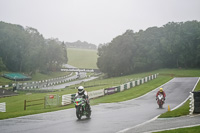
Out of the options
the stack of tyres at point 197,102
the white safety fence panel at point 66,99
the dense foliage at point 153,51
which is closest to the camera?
the stack of tyres at point 197,102

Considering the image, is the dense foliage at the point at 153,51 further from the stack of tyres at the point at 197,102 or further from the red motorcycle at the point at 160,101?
the stack of tyres at the point at 197,102

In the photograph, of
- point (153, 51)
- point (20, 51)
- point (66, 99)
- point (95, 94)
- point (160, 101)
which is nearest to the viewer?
point (160, 101)

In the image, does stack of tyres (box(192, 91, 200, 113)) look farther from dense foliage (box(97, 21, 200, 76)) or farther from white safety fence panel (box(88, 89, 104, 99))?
dense foliage (box(97, 21, 200, 76))

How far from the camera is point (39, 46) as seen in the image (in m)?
104

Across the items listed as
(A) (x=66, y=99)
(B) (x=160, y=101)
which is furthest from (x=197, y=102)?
(A) (x=66, y=99)

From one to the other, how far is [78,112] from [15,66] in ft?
305

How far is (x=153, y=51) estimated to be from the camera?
310ft

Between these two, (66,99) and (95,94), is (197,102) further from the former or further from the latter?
(95,94)

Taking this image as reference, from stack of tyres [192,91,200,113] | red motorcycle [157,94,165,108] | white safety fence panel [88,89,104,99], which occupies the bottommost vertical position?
white safety fence panel [88,89,104,99]

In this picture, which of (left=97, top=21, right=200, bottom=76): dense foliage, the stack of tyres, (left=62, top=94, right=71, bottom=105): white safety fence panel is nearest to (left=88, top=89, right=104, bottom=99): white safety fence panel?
(left=62, top=94, right=71, bottom=105): white safety fence panel

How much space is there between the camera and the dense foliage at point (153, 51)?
9338 centimetres

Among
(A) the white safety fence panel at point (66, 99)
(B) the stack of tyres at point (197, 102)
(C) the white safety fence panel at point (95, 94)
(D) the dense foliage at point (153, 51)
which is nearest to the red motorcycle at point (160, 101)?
(B) the stack of tyres at point (197, 102)

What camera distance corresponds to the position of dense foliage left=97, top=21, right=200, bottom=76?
93375mm

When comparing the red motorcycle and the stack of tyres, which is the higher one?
the stack of tyres
